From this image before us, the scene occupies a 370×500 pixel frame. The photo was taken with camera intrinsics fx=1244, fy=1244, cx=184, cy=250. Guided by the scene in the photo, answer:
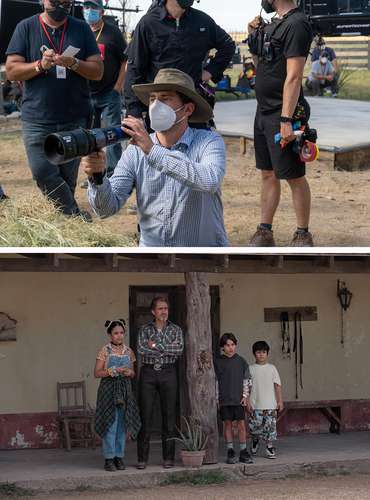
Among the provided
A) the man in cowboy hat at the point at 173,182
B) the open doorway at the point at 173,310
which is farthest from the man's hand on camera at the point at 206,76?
the open doorway at the point at 173,310

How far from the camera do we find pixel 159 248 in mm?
4148

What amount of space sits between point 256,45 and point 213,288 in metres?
4.69

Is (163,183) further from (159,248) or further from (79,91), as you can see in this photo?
(79,91)

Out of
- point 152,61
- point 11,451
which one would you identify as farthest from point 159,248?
point 11,451

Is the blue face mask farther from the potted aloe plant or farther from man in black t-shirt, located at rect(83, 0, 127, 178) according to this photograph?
the potted aloe plant

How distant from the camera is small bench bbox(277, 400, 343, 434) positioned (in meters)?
9.75

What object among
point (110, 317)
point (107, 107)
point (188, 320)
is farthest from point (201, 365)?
point (107, 107)

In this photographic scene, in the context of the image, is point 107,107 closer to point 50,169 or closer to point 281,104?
point 50,169

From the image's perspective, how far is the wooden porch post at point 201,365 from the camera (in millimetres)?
8445

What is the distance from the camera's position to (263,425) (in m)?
8.62

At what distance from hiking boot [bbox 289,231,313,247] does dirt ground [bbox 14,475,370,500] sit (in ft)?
9.04

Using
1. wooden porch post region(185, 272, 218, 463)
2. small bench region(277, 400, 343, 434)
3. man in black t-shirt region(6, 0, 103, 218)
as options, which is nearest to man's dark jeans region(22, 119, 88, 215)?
man in black t-shirt region(6, 0, 103, 218)

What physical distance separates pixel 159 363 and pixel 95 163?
4344 mm

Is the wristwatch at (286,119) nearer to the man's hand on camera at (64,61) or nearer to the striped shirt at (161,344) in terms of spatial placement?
the man's hand on camera at (64,61)
